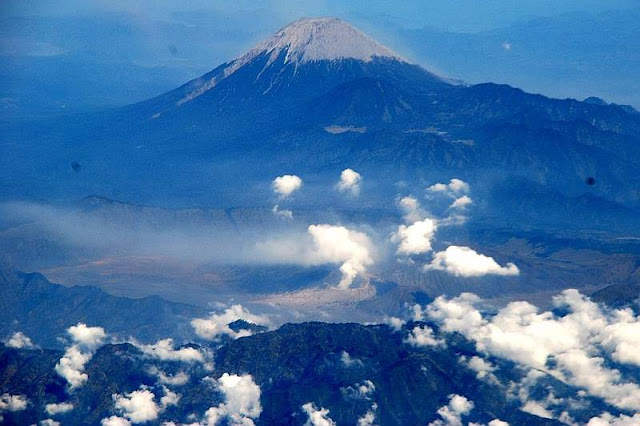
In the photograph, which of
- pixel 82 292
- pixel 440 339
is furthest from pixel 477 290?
pixel 82 292

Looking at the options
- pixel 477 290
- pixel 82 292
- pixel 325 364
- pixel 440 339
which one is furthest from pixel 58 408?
pixel 477 290

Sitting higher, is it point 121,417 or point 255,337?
point 255,337

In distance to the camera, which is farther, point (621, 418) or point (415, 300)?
point (415, 300)

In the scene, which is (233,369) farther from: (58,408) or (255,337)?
(58,408)

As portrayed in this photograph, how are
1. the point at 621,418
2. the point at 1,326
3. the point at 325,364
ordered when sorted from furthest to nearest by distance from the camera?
the point at 1,326 < the point at 325,364 < the point at 621,418

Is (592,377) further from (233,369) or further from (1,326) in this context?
(1,326)

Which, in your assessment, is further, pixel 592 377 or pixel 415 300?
pixel 415 300

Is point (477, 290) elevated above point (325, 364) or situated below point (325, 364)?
above

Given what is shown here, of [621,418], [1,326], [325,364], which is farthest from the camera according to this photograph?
[1,326]

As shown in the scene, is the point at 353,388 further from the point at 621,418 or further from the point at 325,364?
the point at 621,418
